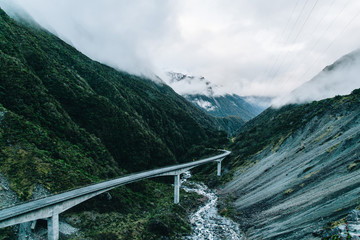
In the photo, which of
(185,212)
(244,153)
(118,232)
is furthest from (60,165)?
(244,153)

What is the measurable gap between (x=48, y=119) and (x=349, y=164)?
63050 mm

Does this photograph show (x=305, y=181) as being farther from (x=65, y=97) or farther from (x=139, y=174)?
(x=65, y=97)

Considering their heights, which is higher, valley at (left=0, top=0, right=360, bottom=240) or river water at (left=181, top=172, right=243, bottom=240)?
valley at (left=0, top=0, right=360, bottom=240)

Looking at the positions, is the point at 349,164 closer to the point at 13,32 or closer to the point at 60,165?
the point at 60,165

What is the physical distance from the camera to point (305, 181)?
119 feet

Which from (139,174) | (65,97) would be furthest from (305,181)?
(65,97)

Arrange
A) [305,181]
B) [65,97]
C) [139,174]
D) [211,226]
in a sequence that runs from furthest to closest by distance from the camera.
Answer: [65,97] → [139,174] → [211,226] → [305,181]

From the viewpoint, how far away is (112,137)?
76062 mm

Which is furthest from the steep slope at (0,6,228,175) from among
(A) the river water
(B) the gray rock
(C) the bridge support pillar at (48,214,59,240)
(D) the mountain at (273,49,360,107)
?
(D) the mountain at (273,49,360,107)

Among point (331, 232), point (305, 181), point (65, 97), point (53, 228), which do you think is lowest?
point (331, 232)

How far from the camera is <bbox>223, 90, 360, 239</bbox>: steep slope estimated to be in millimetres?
24234

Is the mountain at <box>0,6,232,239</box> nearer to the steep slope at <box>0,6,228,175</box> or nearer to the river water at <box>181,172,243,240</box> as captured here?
the steep slope at <box>0,6,228,175</box>

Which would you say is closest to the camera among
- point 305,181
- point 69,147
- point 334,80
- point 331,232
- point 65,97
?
point 331,232

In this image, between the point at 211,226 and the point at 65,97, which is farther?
the point at 65,97
